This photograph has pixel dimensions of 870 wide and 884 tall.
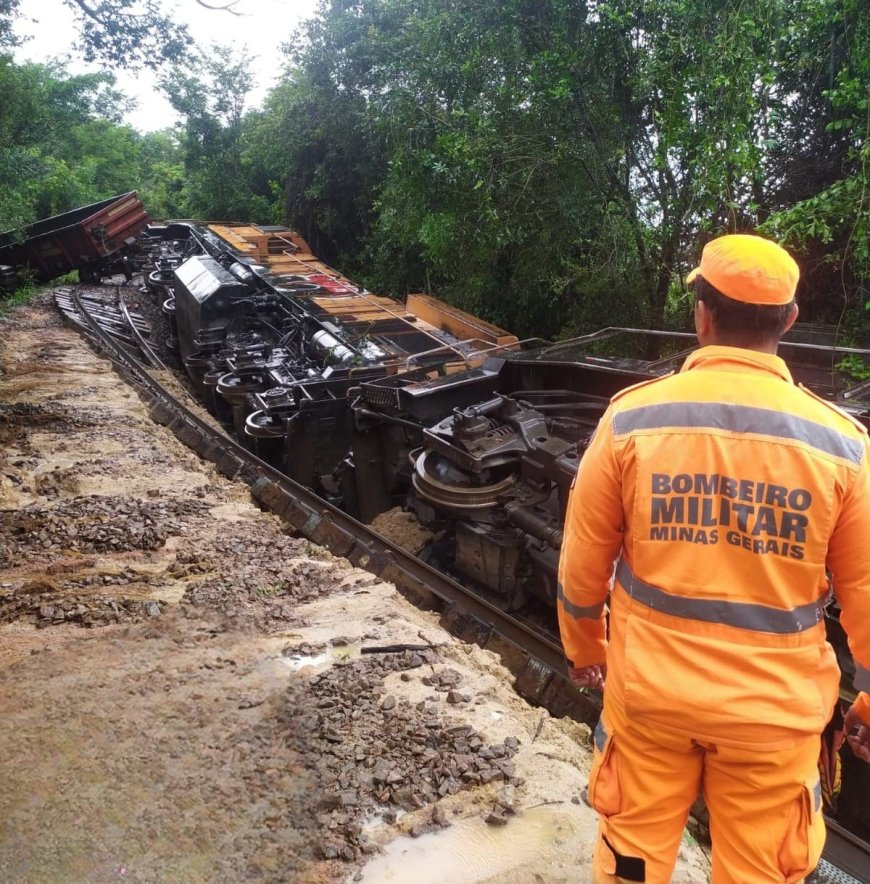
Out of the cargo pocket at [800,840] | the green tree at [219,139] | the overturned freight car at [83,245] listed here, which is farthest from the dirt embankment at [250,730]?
the green tree at [219,139]

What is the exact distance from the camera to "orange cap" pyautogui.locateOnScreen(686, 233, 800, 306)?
5.26ft

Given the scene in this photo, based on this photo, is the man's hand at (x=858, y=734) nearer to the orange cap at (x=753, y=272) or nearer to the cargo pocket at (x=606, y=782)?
the cargo pocket at (x=606, y=782)

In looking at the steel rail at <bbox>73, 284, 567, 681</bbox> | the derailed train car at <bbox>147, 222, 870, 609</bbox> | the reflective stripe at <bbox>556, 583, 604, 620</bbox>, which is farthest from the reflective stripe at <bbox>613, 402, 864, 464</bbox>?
the derailed train car at <bbox>147, 222, 870, 609</bbox>

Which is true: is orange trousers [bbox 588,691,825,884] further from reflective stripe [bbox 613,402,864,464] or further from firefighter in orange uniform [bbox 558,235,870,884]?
reflective stripe [bbox 613,402,864,464]

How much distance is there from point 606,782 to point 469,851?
74 centimetres

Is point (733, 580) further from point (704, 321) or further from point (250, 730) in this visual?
point (250, 730)

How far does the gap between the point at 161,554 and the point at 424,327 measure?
20.5ft

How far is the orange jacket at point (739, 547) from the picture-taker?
5.10 ft

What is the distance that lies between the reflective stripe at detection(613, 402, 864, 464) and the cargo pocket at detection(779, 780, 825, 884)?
2.46ft

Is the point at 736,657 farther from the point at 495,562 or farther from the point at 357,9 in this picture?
the point at 357,9

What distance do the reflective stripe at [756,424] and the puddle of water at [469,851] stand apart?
1461mm

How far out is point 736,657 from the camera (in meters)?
1.57

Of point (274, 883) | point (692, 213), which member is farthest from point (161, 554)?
point (692, 213)

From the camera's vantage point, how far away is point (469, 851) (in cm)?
227
